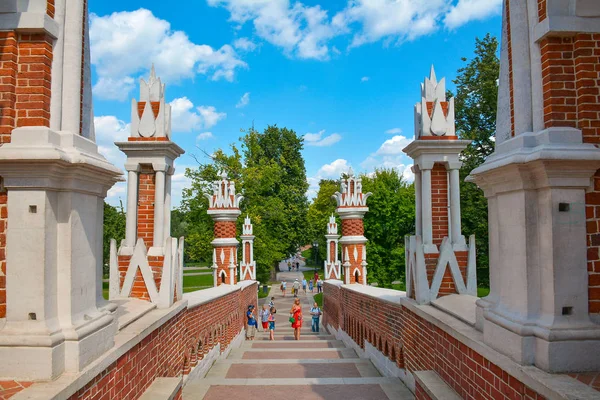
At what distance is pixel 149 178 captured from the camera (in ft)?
25.9

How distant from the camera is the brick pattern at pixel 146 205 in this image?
25.4ft

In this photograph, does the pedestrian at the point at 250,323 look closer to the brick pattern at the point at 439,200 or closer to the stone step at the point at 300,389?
the stone step at the point at 300,389

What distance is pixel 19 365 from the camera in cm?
344

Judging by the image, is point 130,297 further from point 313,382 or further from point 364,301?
point 364,301

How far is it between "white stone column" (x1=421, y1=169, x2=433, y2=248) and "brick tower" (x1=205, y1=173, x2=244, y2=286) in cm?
1115

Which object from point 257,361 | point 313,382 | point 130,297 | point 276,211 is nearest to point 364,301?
point 257,361

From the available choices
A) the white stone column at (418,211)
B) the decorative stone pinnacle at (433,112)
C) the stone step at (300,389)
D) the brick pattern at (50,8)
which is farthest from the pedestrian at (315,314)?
the brick pattern at (50,8)

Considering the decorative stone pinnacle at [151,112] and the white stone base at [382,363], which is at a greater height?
the decorative stone pinnacle at [151,112]

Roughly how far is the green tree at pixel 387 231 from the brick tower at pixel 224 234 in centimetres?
1151

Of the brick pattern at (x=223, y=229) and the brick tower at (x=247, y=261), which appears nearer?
the brick pattern at (x=223, y=229)

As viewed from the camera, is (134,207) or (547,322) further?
(134,207)

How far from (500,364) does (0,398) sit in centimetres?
368

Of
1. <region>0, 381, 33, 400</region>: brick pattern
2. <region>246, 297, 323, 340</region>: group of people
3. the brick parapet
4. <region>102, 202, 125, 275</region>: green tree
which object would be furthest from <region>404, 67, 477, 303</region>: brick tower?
<region>102, 202, 125, 275</region>: green tree

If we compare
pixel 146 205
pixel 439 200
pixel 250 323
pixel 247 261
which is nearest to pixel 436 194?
pixel 439 200
